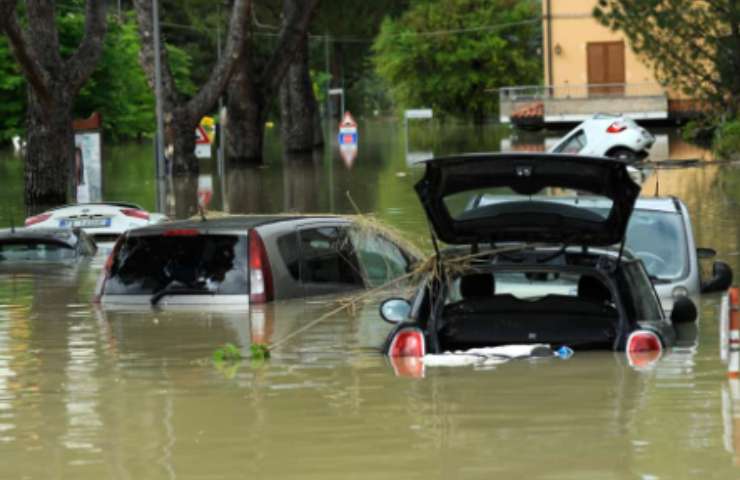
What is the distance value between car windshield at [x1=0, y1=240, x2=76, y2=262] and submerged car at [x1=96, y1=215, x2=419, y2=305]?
819cm

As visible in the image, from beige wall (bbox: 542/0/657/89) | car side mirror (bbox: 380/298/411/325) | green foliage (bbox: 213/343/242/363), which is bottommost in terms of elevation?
green foliage (bbox: 213/343/242/363)

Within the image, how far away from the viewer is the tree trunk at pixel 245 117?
6012cm

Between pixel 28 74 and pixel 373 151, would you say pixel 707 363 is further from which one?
pixel 373 151

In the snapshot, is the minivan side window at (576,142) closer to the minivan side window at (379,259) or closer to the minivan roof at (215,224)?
the minivan side window at (379,259)

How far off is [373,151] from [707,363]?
2551 inches

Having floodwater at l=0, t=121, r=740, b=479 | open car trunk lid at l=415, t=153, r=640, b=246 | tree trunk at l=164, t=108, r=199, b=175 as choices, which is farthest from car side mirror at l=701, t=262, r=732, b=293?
tree trunk at l=164, t=108, r=199, b=175

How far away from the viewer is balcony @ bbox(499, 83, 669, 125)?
75500 mm

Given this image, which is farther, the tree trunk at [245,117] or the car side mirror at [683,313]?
the tree trunk at [245,117]

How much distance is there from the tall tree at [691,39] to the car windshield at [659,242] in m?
21.4

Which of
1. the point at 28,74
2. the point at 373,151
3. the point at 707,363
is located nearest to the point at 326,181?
the point at 28,74

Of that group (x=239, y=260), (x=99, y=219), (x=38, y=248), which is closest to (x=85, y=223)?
(x=99, y=219)

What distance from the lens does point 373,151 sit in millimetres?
77000

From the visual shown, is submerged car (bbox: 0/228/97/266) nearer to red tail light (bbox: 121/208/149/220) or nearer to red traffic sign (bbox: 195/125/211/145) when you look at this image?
red tail light (bbox: 121/208/149/220)

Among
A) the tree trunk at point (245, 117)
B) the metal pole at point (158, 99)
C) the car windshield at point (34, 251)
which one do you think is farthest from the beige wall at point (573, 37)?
the car windshield at point (34, 251)
